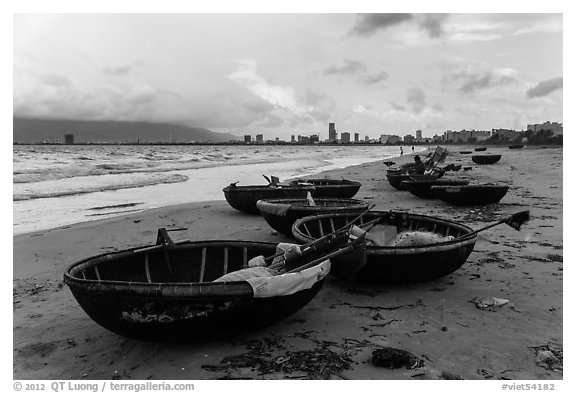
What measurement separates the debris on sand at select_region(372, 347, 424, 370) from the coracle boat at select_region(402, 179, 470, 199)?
459 inches

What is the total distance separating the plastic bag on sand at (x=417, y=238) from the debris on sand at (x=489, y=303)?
1253mm

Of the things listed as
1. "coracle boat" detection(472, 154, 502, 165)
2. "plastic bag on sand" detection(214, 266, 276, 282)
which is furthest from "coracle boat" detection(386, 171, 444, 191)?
"coracle boat" detection(472, 154, 502, 165)

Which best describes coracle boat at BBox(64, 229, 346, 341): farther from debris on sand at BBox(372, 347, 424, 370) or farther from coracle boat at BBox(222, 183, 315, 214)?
coracle boat at BBox(222, 183, 315, 214)

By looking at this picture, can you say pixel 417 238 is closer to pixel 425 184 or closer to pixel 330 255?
pixel 330 255

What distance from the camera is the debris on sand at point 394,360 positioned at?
170 inches

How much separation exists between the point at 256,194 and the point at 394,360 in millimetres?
8760

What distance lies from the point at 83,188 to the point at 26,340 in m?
19.4

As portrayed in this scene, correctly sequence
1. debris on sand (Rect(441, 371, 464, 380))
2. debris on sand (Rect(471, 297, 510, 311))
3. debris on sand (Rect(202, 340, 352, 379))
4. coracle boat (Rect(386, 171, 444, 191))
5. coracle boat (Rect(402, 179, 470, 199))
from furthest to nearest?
coracle boat (Rect(386, 171, 444, 191)) → coracle boat (Rect(402, 179, 470, 199)) → debris on sand (Rect(471, 297, 510, 311)) → debris on sand (Rect(202, 340, 352, 379)) → debris on sand (Rect(441, 371, 464, 380))

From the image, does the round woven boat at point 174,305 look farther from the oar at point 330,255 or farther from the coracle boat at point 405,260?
→ the coracle boat at point 405,260

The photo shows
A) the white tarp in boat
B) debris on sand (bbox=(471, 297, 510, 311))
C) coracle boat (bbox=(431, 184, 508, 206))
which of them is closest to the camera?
the white tarp in boat

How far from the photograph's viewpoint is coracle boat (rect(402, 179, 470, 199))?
1545 centimetres

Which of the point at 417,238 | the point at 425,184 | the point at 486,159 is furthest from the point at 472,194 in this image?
the point at 486,159

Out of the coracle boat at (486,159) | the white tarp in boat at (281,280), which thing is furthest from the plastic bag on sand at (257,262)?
the coracle boat at (486,159)

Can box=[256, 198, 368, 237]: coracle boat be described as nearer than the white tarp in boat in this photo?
No
